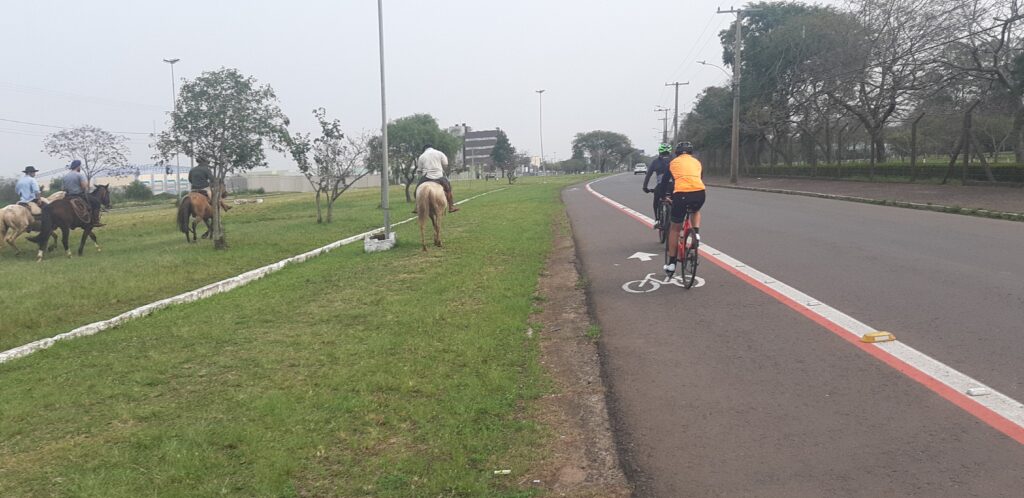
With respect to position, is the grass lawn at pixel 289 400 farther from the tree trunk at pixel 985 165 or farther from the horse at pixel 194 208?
the tree trunk at pixel 985 165

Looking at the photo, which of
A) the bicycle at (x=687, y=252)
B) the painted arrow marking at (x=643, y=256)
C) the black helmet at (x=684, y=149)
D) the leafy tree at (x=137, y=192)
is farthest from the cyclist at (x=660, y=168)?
the leafy tree at (x=137, y=192)

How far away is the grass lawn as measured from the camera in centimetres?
359

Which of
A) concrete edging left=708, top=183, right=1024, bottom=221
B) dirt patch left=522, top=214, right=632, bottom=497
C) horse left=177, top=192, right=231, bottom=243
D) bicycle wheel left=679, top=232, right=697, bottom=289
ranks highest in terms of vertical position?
horse left=177, top=192, right=231, bottom=243

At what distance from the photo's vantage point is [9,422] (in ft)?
14.6

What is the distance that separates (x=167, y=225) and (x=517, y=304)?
20.4 metres

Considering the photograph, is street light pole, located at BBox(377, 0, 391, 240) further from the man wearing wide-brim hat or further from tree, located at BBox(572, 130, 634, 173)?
tree, located at BBox(572, 130, 634, 173)

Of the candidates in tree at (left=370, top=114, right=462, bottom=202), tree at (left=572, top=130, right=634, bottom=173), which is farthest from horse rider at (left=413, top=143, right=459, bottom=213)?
tree at (left=572, top=130, right=634, bottom=173)

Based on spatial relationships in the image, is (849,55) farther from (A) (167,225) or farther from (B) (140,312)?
(B) (140,312)

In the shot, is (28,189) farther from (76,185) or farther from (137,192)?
(137,192)

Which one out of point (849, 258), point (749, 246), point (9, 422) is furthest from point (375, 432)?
point (749, 246)

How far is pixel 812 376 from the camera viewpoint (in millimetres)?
4785

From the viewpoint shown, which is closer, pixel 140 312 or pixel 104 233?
pixel 140 312

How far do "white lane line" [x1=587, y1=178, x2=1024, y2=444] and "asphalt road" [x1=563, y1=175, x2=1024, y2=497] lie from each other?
0.08m

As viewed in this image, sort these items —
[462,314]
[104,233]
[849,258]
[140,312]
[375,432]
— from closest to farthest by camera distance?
[375,432], [462,314], [140,312], [849,258], [104,233]
